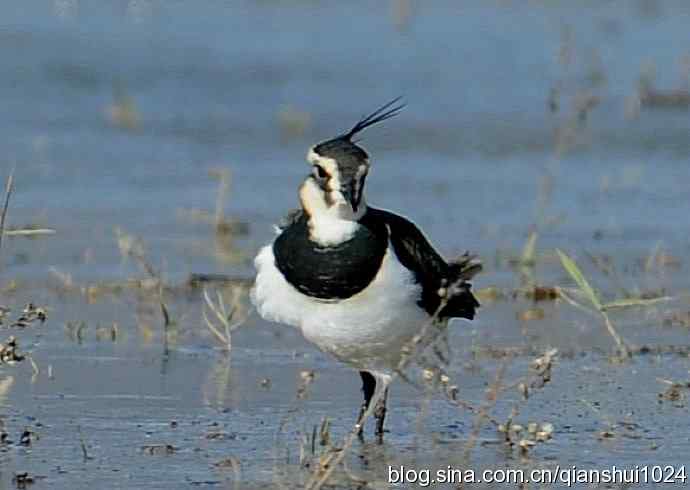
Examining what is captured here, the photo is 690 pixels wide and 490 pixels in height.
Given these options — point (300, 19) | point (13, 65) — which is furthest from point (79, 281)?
point (300, 19)

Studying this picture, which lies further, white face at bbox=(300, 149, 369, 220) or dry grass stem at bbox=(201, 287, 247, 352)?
dry grass stem at bbox=(201, 287, 247, 352)

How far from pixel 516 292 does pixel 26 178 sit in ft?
11.7

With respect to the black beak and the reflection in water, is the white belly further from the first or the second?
the reflection in water

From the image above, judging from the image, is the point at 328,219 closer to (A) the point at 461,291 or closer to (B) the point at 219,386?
(A) the point at 461,291

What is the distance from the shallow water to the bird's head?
693mm

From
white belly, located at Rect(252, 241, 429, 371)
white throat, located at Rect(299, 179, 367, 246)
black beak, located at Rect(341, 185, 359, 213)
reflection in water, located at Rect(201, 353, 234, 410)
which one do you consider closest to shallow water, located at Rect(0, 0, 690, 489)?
reflection in water, located at Rect(201, 353, 234, 410)

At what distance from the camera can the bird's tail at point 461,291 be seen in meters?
6.29

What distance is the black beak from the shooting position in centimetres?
574

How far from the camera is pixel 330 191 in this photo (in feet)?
19.0

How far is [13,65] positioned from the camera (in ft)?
45.6

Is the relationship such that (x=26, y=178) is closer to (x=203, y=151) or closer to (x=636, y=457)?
(x=203, y=151)

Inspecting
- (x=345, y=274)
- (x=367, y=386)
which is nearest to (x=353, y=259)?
(x=345, y=274)

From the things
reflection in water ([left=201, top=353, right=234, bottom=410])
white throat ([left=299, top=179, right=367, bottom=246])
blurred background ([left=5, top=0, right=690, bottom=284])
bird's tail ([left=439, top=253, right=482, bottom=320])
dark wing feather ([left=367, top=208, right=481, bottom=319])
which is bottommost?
blurred background ([left=5, top=0, right=690, bottom=284])

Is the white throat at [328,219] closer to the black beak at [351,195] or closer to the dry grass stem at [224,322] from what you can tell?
the black beak at [351,195]
